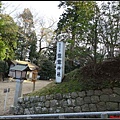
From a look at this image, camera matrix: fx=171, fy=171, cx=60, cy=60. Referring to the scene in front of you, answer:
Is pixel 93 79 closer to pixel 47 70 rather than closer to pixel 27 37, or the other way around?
pixel 47 70

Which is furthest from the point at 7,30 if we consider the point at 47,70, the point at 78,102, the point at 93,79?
the point at 78,102

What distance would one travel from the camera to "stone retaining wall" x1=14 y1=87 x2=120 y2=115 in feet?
17.5

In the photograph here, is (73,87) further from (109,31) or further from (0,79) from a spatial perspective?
(0,79)

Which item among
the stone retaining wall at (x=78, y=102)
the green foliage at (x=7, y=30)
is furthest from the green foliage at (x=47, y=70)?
the stone retaining wall at (x=78, y=102)

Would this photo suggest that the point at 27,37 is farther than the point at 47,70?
Yes

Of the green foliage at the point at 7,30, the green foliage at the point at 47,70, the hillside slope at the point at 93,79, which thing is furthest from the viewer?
the green foliage at the point at 47,70

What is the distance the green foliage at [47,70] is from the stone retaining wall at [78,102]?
53.4ft

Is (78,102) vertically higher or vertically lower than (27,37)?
lower

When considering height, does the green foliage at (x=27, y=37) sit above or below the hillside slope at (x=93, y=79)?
above

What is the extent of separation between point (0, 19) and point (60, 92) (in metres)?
9.98

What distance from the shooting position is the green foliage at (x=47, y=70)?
73.5 feet

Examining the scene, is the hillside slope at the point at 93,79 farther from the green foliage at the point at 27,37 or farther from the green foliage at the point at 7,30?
the green foliage at the point at 27,37

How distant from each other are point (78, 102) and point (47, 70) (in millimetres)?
17092

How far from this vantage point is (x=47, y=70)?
73.6 ft
